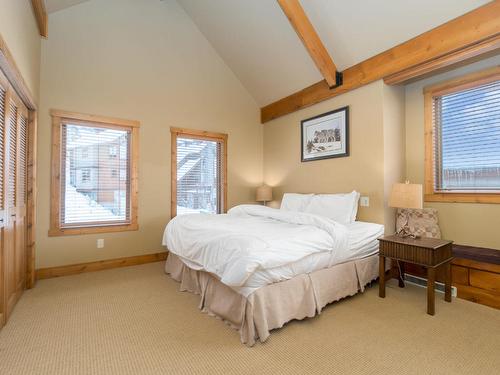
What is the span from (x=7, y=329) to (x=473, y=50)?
4698 millimetres

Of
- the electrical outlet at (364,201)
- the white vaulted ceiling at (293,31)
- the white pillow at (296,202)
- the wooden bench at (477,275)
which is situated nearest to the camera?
the wooden bench at (477,275)

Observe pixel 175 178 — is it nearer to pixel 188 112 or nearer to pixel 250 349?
pixel 188 112

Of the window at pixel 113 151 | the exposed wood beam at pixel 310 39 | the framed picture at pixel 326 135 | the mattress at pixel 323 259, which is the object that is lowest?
the mattress at pixel 323 259

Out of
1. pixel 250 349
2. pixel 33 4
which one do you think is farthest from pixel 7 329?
pixel 33 4

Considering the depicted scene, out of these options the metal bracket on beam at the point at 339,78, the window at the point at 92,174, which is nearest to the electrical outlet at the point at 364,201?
the metal bracket on beam at the point at 339,78

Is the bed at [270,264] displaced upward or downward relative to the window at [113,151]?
downward

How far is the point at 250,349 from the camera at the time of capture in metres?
1.88

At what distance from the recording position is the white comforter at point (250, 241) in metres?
1.99

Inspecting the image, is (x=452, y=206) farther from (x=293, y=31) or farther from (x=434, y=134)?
(x=293, y=31)

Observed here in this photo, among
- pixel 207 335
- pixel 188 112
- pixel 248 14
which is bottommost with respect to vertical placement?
pixel 207 335

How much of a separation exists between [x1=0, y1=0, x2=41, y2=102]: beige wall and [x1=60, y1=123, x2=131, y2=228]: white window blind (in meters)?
0.70

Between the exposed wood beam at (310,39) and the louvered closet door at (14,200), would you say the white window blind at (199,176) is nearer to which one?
the louvered closet door at (14,200)

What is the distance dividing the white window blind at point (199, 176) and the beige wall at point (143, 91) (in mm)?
221

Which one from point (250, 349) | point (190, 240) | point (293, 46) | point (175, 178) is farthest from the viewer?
point (175, 178)
